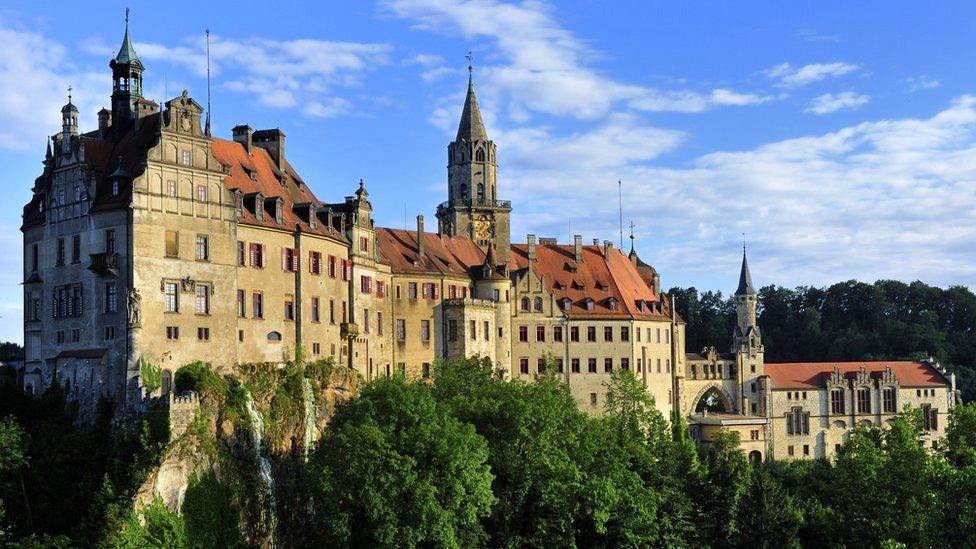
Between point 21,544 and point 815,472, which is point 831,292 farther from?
point 21,544

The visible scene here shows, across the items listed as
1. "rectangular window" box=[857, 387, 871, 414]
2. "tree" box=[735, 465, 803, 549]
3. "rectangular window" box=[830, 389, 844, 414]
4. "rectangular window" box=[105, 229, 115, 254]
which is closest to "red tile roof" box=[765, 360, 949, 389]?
"rectangular window" box=[830, 389, 844, 414]

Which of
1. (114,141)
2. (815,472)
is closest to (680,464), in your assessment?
(815,472)

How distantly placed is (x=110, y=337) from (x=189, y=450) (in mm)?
7818

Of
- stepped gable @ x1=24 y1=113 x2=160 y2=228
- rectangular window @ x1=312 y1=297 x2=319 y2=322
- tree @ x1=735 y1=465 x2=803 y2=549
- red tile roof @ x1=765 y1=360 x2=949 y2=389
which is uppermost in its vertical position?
stepped gable @ x1=24 y1=113 x2=160 y2=228

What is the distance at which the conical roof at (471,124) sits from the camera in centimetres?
11244

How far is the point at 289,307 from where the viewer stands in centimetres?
7306

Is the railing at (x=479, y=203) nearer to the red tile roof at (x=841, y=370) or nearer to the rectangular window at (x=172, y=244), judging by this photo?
the red tile roof at (x=841, y=370)

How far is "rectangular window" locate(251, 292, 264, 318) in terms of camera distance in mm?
70312

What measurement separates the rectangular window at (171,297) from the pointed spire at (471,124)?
50.5m

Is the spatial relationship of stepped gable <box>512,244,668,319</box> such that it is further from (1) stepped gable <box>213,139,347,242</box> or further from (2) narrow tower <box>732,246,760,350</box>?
(1) stepped gable <box>213,139,347,242</box>

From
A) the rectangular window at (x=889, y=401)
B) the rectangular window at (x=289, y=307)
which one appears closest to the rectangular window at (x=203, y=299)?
the rectangular window at (x=289, y=307)

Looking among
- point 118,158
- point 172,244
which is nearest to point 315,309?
point 172,244

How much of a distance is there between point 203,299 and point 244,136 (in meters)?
14.7

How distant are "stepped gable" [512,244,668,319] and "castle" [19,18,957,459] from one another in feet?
0.60
